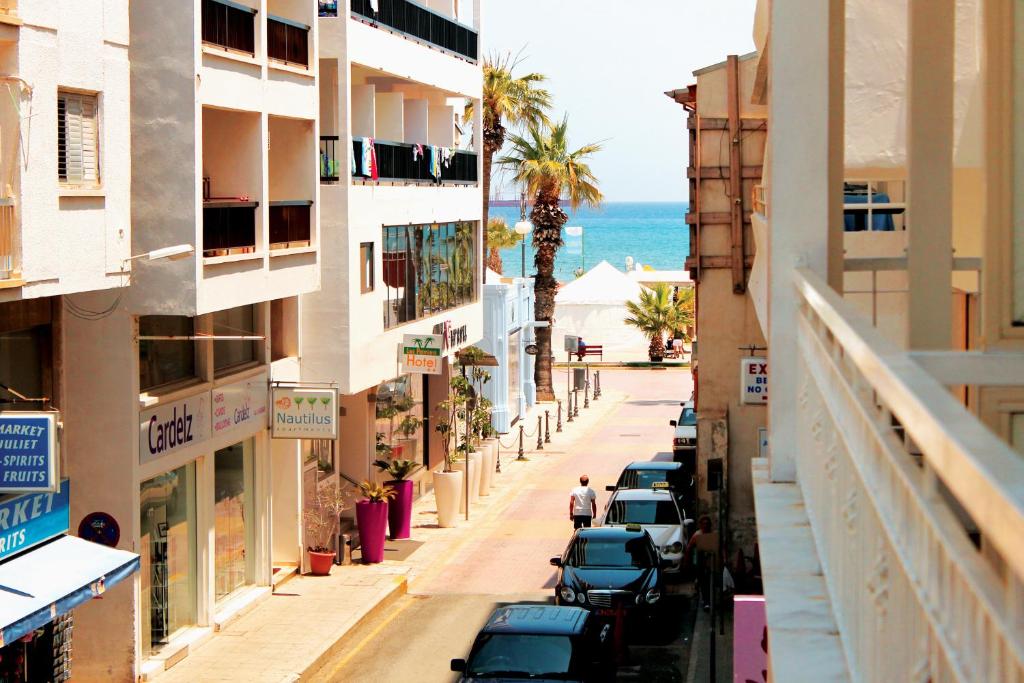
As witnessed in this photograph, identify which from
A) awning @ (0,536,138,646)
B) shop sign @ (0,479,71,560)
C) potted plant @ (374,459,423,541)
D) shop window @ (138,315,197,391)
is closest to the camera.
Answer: awning @ (0,536,138,646)

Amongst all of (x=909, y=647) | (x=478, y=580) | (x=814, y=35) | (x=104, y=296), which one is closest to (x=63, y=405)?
(x=104, y=296)

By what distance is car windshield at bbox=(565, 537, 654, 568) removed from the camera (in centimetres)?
2250

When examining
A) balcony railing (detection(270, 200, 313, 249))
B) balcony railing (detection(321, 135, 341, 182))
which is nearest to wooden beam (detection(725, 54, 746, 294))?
balcony railing (detection(321, 135, 341, 182))

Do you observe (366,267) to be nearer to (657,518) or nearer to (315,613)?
(657,518)

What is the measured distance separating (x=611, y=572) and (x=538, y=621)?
5.48 metres

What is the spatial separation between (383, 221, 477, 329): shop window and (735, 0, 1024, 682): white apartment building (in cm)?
1882

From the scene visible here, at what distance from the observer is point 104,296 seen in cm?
1809

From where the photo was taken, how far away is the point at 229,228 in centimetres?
2008

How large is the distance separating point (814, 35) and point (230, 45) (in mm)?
14031

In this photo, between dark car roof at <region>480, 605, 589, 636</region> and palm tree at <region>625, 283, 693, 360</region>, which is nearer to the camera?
dark car roof at <region>480, 605, 589, 636</region>

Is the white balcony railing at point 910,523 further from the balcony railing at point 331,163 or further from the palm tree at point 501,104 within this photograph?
the palm tree at point 501,104

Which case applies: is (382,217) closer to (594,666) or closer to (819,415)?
(594,666)

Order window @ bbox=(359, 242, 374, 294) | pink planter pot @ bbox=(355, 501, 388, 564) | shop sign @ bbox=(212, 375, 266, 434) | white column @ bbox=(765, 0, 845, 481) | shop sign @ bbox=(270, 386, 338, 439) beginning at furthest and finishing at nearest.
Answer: window @ bbox=(359, 242, 374, 294), pink planter pot @ bbox=(355, 501, 388, 564), shop sign @ bbox=(270, 386, 338, 439), shop sign @ bbox=(212, 375, 266, 434), white column @ bbox=(765, 0, 845, 481)

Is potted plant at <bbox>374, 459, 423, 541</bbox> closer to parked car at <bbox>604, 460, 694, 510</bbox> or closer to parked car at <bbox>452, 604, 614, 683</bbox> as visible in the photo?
parked car at <bbox>604, 460, 694, 510</bbox>
